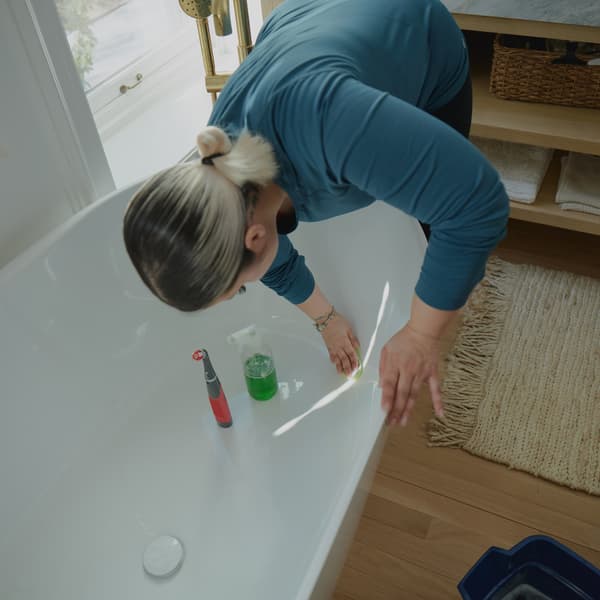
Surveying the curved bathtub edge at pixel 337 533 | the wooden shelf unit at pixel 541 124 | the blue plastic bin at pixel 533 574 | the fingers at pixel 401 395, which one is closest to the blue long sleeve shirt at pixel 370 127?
the fingers at pixel 401 395

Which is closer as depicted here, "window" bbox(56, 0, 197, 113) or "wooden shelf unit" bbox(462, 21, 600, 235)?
"wooden shelf unit" bbox(462, 21, 600, 235)

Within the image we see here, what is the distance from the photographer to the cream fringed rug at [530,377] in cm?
138

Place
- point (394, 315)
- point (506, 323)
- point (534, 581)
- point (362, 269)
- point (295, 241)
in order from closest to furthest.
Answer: point (534, 581) → point (394, 315) → point (362, 269) → point (295, 241) → point (506, 323)

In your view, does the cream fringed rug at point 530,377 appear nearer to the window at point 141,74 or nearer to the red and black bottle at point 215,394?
the red and black bottle at point 215,394

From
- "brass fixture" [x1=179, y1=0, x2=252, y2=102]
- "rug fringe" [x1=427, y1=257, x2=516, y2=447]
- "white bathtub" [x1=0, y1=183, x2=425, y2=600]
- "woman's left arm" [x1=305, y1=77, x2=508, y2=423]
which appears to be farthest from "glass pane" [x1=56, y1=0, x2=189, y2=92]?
"rug fringe" [x1=427, y1=257, x2=516, y2=447]

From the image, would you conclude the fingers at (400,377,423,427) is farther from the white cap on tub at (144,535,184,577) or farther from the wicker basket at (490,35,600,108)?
the wicker basket at (490,35,600,108)

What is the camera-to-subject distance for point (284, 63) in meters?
0.76

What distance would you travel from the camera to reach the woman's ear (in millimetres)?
763

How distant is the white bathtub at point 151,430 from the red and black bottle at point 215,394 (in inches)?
1.4

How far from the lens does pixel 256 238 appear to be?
2.55 feet

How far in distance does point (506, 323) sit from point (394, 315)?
0.57 metres

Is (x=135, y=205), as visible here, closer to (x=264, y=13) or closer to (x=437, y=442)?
(x=437, y=442)

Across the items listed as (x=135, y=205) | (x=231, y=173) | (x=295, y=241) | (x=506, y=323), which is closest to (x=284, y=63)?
(x=231, y=173)

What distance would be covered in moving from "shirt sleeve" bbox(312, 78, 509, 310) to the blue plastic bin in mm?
566
